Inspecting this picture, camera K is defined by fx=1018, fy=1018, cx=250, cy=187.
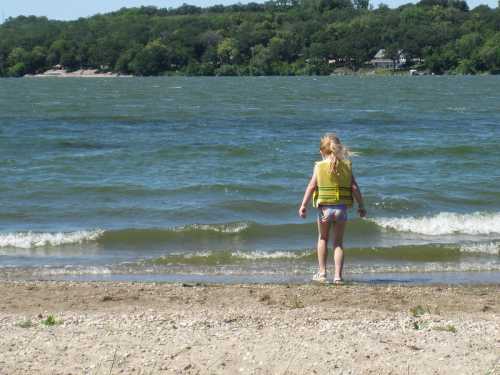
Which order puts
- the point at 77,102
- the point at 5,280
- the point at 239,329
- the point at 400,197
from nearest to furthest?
1. the point at 239,329
2. the point at 5,280
3. the point at 400,197
4. the point at 77,102

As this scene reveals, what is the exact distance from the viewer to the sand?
23.4ft

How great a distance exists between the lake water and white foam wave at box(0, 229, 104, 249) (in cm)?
→ 3

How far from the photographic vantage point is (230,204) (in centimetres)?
1791

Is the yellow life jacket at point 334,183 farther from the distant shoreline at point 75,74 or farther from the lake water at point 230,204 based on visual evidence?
the distant shoreline at point 75,74

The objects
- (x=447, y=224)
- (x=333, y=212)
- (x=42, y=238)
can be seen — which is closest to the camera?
(x=333, y=212)

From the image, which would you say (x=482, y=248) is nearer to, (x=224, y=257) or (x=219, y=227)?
(x=224, y=257)

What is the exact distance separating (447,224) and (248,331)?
843cm

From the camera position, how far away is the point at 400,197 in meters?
18.4

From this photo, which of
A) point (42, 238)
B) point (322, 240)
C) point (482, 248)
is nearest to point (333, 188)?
point (322, 240)

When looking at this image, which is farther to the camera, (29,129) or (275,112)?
(275,112)

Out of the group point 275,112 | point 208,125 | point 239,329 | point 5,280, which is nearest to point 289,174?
point 5,280

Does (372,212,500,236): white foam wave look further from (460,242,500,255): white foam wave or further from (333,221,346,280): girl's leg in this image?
(333,221,346,280): girl's leg

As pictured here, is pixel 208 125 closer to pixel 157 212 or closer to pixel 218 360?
pixel 157 212

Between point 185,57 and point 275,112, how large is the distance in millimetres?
124462
